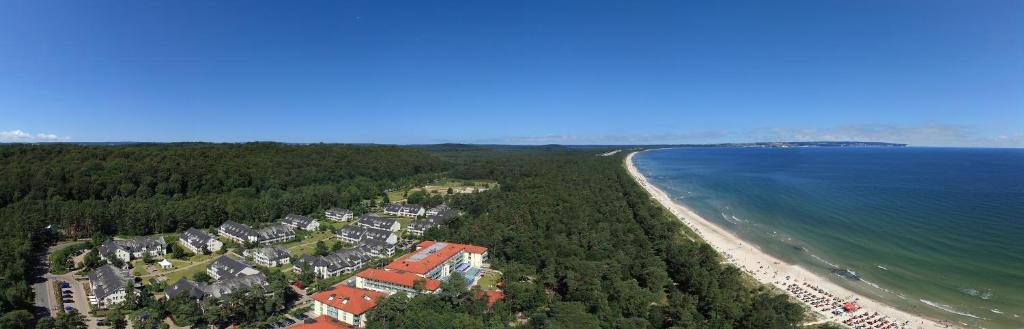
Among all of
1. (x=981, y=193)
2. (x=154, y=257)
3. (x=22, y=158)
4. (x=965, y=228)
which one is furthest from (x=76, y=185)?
(x=981, y=193)

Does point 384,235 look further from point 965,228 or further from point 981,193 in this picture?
point 981,193

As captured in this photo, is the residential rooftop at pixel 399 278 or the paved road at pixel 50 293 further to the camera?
the residential rooftop at pixel 399 278

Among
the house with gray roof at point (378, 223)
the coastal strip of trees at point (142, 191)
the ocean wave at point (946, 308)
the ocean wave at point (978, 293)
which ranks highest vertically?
the coastal strip of trees at point (142, 191)

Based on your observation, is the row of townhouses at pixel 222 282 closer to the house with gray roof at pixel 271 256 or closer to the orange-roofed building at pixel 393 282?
the house with gray roof at pixel 271 256

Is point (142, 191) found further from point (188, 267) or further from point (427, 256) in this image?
point (427, 256)

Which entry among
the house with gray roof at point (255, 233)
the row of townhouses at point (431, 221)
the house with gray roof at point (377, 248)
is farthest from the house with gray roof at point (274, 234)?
the row of townhouses at point (431, 221)

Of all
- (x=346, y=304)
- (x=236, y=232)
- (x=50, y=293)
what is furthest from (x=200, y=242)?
(x=346, y=304)

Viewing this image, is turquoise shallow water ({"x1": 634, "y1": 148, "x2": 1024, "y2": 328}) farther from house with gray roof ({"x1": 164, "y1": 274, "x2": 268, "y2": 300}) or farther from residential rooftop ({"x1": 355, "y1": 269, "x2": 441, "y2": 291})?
house with gray roof ({"x1": 164, "y1": 274, "x2": 268, "y2": 300})
